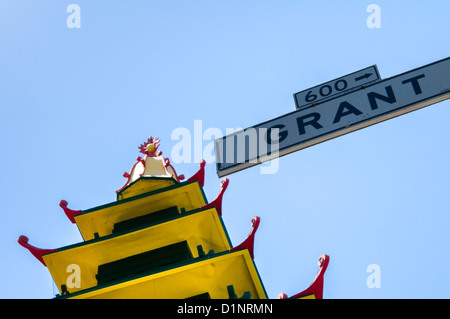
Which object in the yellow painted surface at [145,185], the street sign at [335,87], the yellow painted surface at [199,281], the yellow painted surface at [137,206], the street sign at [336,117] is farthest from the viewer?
the yellow painted surface at [145,185]

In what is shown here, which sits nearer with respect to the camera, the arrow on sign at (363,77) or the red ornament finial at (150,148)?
the arrow on sign at (363,77)

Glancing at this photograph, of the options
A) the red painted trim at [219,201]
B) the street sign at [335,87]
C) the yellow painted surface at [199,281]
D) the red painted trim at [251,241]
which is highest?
the street sign at [335,87]

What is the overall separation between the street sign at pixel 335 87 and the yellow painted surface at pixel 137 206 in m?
7.73

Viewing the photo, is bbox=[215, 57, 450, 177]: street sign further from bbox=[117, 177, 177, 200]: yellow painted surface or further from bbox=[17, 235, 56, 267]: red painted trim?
bbox=[117, 177, 177, 200]: yellow painted surface

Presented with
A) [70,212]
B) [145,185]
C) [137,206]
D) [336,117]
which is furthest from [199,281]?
[336,117]

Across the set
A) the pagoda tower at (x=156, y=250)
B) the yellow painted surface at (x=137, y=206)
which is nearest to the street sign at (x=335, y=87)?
the pagoda tower at (x=156, y=250)

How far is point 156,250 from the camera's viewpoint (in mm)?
12641

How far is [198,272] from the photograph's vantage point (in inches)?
408

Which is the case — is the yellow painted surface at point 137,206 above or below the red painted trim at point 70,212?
below

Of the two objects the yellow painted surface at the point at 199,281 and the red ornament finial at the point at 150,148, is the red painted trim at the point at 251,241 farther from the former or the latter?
the red ornament finial at the point at 150,148

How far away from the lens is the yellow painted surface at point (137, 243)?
12.4 meters

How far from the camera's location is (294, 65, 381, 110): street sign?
6.28 metres
